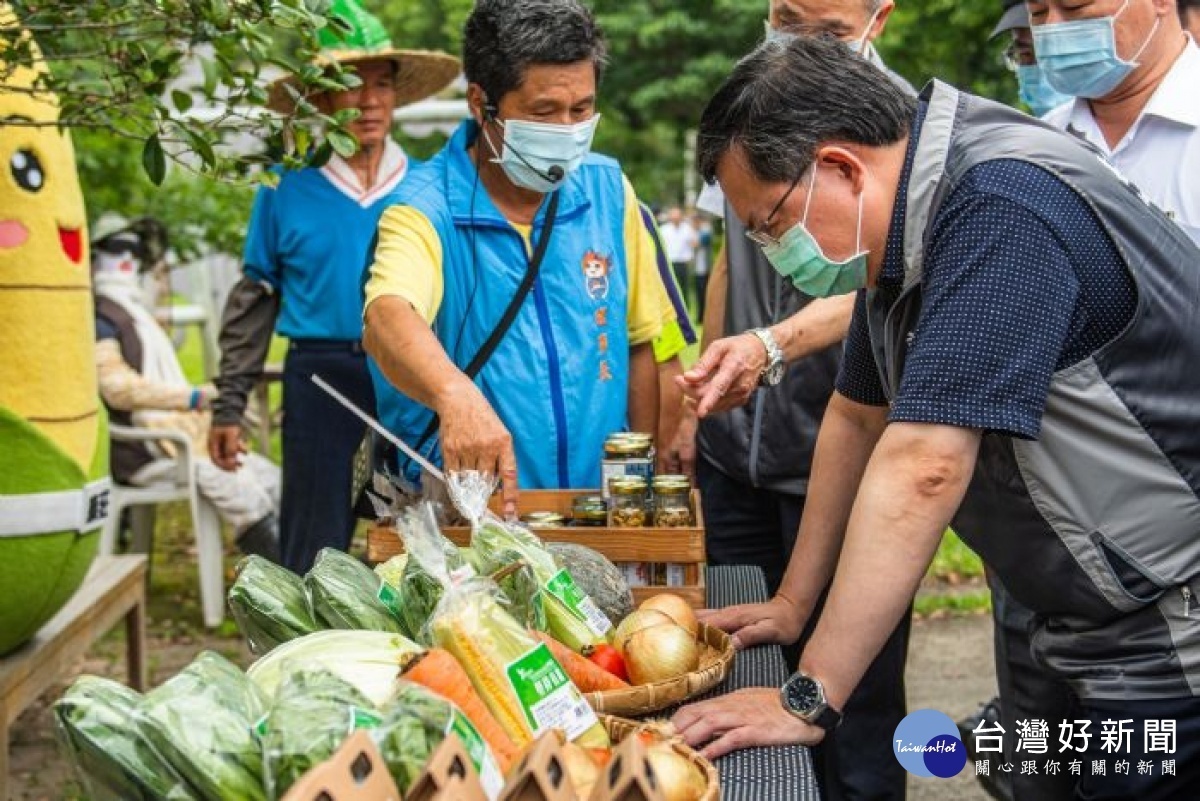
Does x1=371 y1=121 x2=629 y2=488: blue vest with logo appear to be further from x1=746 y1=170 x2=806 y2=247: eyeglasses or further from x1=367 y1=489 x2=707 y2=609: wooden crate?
x1=746 y1=170 x2=806 y2=247: eyeglasses

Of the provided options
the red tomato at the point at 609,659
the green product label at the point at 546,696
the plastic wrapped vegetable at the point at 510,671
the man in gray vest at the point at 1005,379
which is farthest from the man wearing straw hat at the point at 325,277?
the green product label at the point at 546,696

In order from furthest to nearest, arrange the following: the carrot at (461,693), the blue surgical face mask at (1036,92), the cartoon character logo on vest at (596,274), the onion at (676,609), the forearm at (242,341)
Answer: the forearm at (242,341) < the blue surgical face mask at (1036,92) < the cartoon character logo on vest at (596,274) < the onion at (676,609) < the carrot at (461,693)

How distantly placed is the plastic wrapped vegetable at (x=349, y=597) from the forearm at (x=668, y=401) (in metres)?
1.48

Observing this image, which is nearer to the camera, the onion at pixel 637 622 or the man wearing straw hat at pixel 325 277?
the onion at pixel 637 622

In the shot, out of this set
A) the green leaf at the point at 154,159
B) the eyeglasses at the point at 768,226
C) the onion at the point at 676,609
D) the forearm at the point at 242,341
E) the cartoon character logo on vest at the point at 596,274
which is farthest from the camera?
the forearm at the point at 242,341

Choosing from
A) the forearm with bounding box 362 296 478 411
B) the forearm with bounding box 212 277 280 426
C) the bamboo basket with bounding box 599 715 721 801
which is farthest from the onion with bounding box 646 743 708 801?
the forearm with bounding box 212 277 280 426

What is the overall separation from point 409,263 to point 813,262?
1101mm

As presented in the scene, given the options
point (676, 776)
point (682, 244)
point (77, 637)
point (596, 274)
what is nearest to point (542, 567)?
point (676, 776)

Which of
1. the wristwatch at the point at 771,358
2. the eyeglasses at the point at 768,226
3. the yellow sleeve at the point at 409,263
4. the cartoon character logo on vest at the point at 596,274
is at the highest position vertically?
the eyeglasses at the point at 768,226

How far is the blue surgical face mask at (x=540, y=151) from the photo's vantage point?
3338mm

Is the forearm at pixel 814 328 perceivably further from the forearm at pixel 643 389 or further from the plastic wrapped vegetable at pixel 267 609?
the plastic wrapped vegetable at pixel 267 609

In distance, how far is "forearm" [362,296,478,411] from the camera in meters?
2.90

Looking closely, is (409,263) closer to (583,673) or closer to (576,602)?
(576,602)

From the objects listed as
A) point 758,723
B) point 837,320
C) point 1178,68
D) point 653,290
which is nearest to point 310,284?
point 653,290
